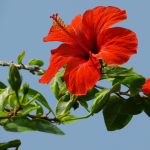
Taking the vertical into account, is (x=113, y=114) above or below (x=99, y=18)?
below

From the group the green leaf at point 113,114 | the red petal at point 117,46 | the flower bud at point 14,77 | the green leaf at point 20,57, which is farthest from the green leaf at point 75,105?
the green leaf at point 20,57

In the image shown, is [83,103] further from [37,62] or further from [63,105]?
[37,62]

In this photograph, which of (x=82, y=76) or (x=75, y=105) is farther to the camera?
(x=75, y=105)

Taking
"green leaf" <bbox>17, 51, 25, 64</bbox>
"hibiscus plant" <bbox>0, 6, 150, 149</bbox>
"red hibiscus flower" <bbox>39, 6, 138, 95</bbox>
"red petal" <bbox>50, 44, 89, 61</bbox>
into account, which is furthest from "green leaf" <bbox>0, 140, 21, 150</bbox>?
"green leaf" <bbox>17, 51, 25, 64</bbox>

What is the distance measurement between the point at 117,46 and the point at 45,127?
0.43 m

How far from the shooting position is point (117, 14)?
39.5 inches

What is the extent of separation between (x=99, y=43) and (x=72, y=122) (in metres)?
0.37

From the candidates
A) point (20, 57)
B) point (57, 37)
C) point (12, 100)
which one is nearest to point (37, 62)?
point (20, 57)

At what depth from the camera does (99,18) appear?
40.5 inches

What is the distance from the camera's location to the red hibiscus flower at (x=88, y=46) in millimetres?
863

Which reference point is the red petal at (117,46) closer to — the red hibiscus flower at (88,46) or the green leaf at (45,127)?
the red hibiscus flower at (88,46)

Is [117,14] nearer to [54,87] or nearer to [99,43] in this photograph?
[99,43]

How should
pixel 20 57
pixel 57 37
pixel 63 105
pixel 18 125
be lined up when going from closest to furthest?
1. pixel 18 125
2. pixel 63 105
3. pixel 57 37
4. pixel 20 57

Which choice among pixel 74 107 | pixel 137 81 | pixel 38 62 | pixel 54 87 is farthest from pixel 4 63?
pixel 137 81
